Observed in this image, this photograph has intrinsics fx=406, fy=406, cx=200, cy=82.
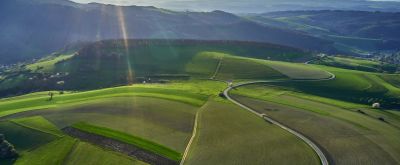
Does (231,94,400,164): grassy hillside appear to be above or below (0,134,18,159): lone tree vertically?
above

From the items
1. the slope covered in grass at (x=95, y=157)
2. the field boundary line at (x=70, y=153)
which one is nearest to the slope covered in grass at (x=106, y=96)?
the field boundary line at (x=70, y=153)

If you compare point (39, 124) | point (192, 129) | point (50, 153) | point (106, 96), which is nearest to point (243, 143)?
point (192, 129)

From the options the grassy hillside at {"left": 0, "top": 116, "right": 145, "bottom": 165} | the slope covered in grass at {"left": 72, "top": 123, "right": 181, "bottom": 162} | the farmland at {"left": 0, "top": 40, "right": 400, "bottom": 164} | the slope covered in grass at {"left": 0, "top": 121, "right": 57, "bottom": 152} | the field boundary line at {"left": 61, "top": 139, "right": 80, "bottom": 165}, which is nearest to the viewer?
the field boundary line at {"left": 61, "top": 139, "right": 80, "bottom": 165}

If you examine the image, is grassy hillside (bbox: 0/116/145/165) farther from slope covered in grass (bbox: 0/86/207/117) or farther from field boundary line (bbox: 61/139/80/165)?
slope covered in grass (bbox: 0/86/207/117)

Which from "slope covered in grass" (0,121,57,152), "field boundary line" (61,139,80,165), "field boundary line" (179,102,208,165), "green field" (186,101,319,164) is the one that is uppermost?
"green field" (186,101,319,164)

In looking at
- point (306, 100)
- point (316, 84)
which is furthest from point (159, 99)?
point (316, 84)

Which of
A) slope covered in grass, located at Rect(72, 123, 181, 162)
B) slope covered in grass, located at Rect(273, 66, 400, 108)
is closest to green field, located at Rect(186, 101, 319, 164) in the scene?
slope covered in grass, located at Rect(72, 123, 181, 162)
